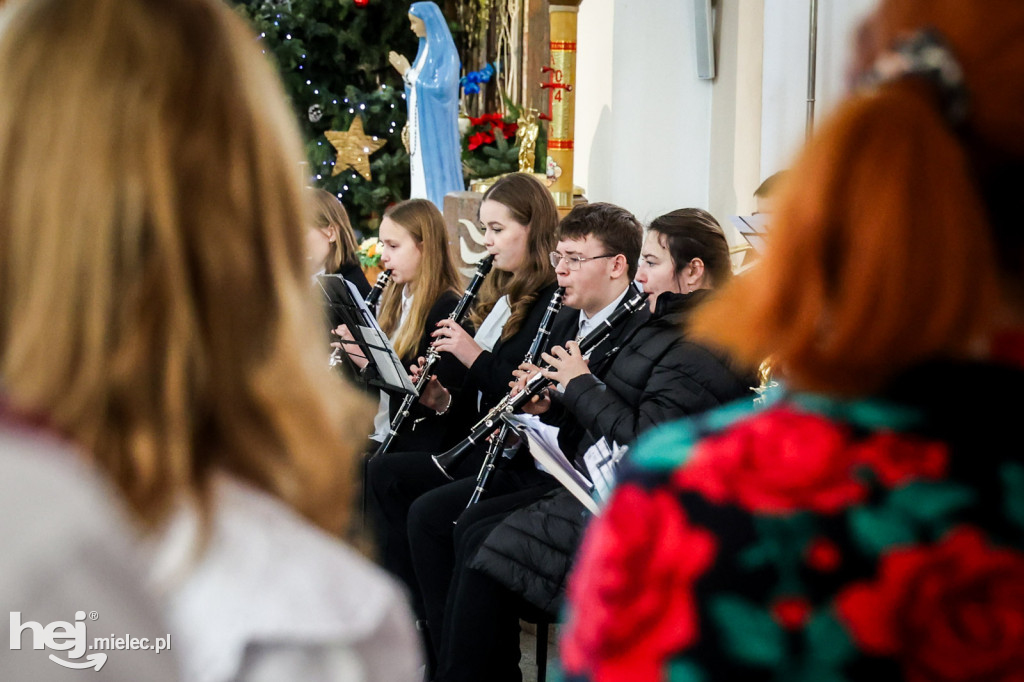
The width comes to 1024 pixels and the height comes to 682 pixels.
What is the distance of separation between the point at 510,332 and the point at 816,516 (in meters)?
2.87

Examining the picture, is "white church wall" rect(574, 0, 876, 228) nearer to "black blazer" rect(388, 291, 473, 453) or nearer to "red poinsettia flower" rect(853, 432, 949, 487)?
"black blazer" rect(388, 291, 473, 453)

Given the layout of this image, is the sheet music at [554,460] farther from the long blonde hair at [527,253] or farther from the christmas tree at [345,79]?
the christmas tree at [345,79]

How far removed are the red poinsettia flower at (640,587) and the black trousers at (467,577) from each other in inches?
82.1

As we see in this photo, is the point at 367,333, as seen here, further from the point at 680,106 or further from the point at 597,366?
the point at 680,106

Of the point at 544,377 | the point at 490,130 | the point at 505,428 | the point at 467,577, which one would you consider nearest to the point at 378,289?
the point at 505,428

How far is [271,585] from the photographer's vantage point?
75 centimetres

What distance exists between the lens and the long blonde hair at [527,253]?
3.73 metres

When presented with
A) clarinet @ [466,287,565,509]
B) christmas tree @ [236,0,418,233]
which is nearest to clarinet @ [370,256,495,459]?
clarinet @ [466,287,565,509]

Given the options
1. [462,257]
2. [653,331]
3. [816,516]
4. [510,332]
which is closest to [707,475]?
[816,516]

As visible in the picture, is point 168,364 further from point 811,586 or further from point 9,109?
point 811,586

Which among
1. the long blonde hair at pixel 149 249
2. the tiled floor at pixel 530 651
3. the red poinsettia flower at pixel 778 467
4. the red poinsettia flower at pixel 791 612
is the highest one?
the long blonde hair at pixel 149 249

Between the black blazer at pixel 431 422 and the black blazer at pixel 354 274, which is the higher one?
the black blazer at pixel 354 274

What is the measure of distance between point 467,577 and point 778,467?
2178mm

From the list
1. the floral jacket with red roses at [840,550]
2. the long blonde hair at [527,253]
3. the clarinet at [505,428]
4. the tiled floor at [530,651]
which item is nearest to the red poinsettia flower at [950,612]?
the floral jacket with red roses at [840,550]
